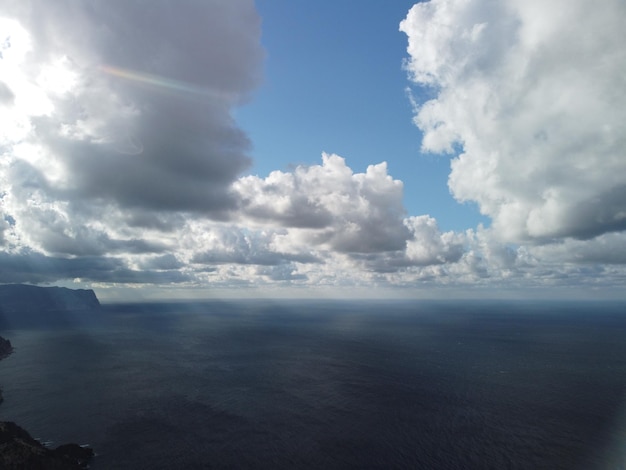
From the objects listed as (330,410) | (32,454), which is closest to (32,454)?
(32,454)

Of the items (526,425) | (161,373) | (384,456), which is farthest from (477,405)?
(161,373)

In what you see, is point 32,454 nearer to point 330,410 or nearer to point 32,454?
point 32,454

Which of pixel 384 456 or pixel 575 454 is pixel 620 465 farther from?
pixel 384 456

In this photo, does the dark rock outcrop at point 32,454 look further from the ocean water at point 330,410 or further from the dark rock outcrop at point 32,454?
the ocean water at point 330,410

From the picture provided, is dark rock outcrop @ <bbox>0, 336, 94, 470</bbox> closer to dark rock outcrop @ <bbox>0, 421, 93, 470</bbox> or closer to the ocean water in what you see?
dark rock outcrop @ <bbox>0, 421, 93, 470</bbox>

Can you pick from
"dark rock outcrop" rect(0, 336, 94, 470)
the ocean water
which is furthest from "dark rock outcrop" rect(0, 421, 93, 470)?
the ocean water

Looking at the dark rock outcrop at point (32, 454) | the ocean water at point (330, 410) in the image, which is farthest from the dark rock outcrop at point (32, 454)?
the ocean water at point (330, 410)

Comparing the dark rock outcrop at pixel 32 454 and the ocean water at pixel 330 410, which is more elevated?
the dark rock outcrop at pixel 32 454

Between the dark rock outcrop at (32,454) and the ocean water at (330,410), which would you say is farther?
the ocean water at (330,410)
